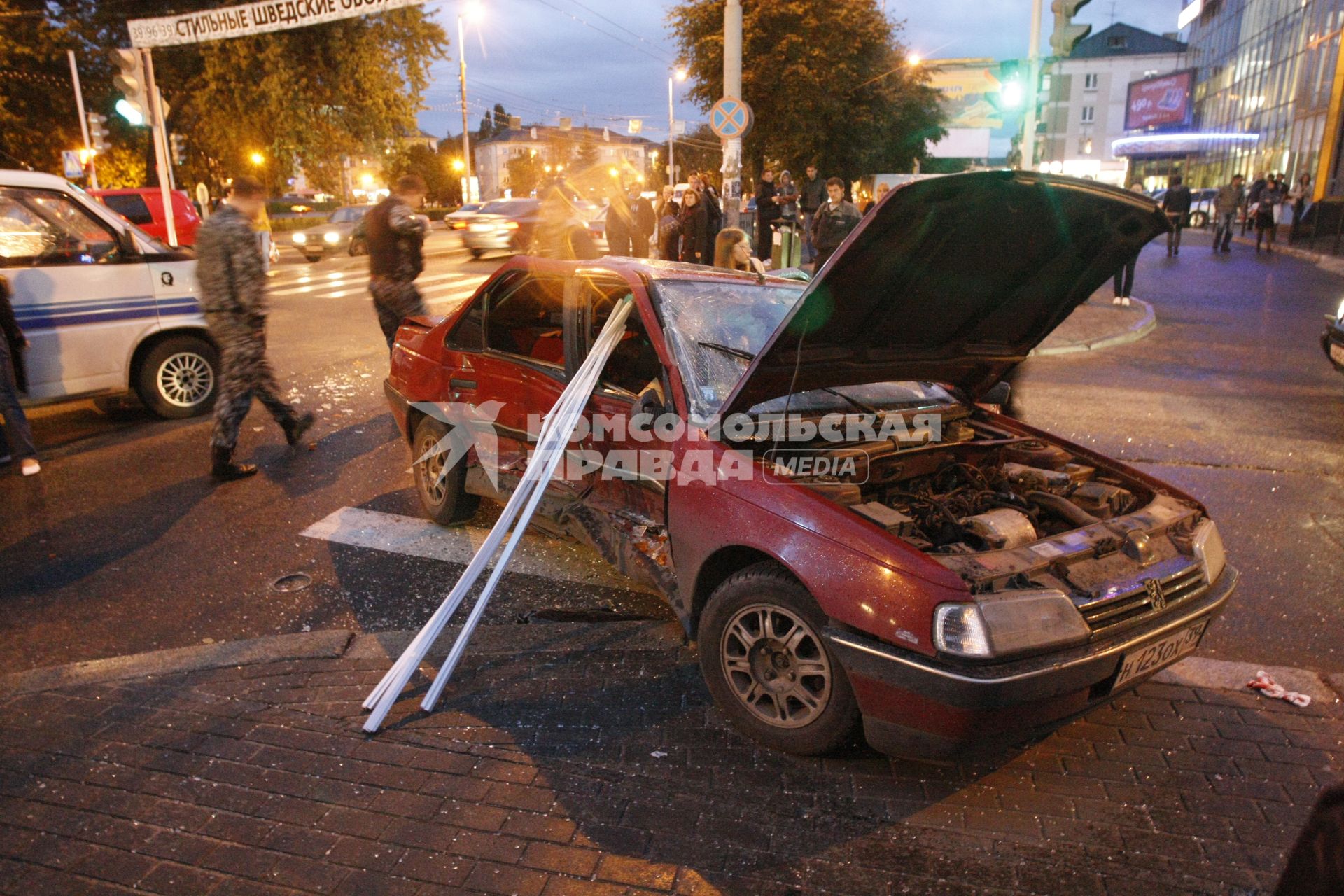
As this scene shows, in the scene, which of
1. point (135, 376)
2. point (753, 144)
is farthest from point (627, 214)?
point (753, 144)

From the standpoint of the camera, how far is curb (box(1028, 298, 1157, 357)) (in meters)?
11.2

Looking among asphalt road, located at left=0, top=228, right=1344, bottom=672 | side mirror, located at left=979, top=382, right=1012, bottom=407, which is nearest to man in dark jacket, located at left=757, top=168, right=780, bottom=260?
asphalt road, located at left=0, top=228, right=1344, bottom=672

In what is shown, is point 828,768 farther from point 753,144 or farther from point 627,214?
point 753,144

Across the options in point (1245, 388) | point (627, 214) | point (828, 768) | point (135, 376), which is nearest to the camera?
point (828, 768)

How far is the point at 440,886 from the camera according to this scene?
2.52 metres

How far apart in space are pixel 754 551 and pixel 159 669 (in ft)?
8.48

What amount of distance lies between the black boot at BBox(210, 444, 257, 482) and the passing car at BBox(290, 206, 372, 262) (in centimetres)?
1755

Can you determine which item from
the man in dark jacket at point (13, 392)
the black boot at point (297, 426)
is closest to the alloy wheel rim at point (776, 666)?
the black boot at point (297, 426)

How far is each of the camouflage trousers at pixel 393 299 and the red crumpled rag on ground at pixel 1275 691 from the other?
6.12 metres

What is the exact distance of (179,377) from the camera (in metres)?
7.76

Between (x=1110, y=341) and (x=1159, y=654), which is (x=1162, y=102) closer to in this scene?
(x=1110, y=341)

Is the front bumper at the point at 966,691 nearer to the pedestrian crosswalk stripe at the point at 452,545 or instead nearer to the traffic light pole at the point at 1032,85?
the pedestrian crosswalk stripe at the point at 452,545

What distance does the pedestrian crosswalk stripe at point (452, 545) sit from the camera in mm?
4785

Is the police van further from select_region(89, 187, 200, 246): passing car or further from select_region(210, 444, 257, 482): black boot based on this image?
select_region(89, 187, 200, 246): passing car
